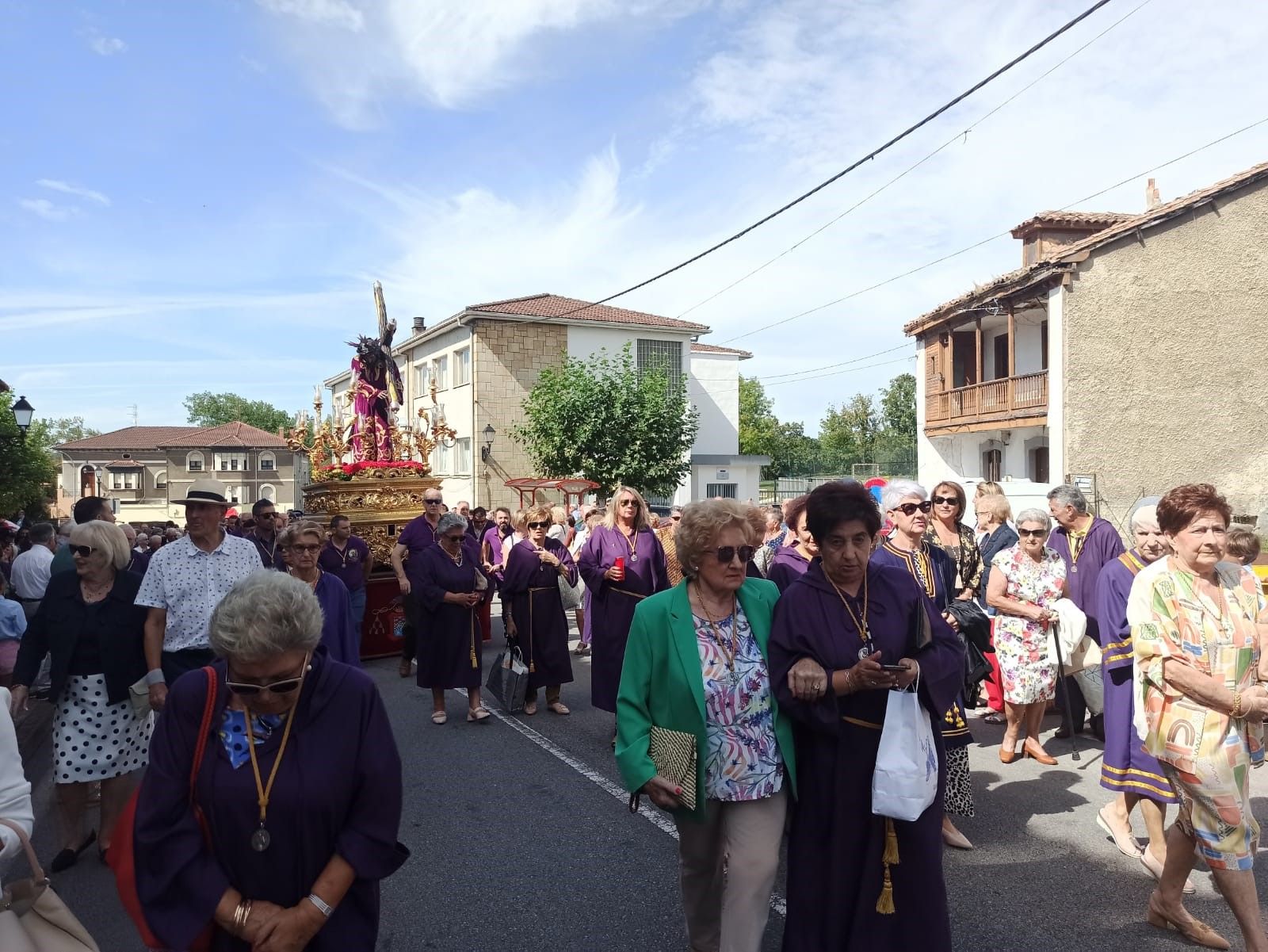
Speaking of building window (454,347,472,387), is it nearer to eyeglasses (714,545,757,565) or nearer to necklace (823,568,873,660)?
eyeglasses (714,545,757,565)

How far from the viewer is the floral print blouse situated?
3.03 meters

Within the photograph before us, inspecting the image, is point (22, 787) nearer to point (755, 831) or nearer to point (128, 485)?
point (755, 831)

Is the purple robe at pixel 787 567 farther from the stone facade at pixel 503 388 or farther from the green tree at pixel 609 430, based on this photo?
the stone facade at pixel 503 388

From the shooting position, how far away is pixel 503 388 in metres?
30.5

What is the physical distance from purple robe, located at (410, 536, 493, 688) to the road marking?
20.4 inches

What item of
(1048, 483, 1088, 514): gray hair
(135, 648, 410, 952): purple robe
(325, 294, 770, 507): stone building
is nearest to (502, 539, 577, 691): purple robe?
(1048, 483, 1088, 514): gray hair

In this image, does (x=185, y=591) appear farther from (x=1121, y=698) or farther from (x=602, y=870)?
(x=1121, y=698)

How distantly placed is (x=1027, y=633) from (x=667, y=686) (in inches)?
150

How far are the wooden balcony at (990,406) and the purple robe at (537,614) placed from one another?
1602 cm

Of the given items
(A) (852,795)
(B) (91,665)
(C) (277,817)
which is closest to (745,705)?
(A) (852,795)

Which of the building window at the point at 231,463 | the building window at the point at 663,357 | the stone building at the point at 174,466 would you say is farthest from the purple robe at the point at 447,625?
the building window at the point at 231,463

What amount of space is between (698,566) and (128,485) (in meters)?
79.4

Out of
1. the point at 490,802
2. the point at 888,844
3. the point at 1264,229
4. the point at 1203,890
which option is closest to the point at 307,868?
the point at 888,844

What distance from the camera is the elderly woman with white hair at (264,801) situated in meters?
2.23
